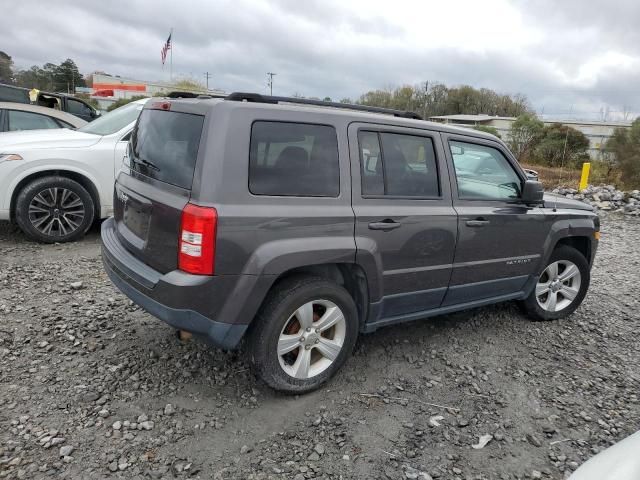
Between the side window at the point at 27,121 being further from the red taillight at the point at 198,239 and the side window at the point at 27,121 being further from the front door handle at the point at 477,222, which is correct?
the front door handle at the point at 477,222

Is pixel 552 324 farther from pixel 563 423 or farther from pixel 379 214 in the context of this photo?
pixel 379 214

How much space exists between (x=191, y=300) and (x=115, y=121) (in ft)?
15.0

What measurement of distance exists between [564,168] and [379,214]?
23.5 m

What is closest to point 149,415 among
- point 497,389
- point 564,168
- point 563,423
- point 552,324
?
point 497,389

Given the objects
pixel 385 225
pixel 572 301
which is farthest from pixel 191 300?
pixel 572 301

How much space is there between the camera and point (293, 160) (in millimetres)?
2941

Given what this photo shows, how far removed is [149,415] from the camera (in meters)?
2.87

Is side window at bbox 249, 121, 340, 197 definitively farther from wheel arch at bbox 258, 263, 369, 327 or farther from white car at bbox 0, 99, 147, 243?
white car at bbox 0, 99, 147, 243

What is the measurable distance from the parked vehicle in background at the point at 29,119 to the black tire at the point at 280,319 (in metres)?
5.73

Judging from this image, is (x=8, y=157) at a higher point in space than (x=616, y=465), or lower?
higher

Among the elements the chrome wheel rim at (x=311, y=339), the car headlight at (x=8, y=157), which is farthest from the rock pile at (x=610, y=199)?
the car headlight at (x=8, y=157)

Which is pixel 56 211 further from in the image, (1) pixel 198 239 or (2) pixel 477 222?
(2) pixel 477 222

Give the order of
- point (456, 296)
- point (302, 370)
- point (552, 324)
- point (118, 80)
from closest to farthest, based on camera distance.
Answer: point (302, 370), point (456, 296), point (552, 324), point (118, 80)

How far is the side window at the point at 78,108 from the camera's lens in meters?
12.8
